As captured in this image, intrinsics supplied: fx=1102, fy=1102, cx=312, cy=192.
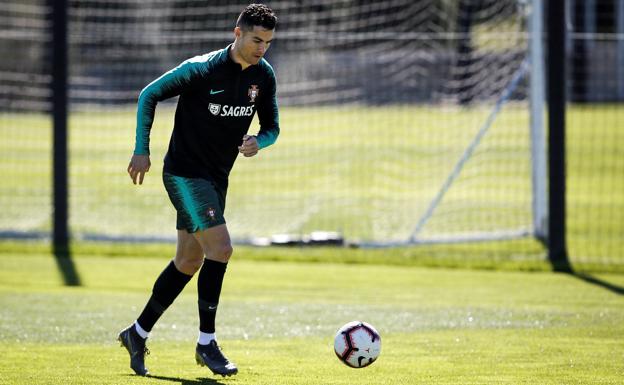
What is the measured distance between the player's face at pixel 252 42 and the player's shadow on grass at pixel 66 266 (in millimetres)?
5110

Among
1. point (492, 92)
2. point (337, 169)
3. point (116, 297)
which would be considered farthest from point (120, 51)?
point (116, 297)

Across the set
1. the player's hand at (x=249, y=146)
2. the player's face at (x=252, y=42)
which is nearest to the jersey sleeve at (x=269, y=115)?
the player's hand at (x=249, y=146)

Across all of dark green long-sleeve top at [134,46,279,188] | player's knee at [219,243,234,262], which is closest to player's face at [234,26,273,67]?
dark green long-sleeve top at [134,46,279,188]

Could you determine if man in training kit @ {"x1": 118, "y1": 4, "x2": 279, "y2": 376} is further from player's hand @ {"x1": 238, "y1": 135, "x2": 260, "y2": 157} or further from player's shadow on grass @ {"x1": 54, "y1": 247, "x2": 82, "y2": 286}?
player's shadow on grass @ {"x1": 54, "y1": 247, "x2": 82, "y2": 286}

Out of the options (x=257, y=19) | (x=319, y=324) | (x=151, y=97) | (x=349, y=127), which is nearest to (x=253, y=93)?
(x=257, y=19)

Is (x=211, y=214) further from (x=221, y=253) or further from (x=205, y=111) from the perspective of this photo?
(x=205, y=111)

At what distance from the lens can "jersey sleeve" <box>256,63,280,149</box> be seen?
291 inches

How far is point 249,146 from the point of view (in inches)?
276

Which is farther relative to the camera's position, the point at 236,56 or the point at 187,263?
the point at 187,263

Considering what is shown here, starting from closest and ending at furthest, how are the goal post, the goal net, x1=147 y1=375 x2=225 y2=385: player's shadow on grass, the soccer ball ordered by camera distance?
1. x1=147 y1=375 x2=225 y2=385: player's shadow on grass
2. the soccer ball
3. the goal post
4. the goal net

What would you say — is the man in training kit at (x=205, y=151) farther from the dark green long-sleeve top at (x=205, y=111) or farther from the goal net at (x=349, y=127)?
the goal net at (x=349, y=127)

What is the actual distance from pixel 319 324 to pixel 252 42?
295cm

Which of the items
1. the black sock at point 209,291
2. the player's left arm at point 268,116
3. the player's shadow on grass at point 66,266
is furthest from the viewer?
the player's shadow on grass at point 66,266

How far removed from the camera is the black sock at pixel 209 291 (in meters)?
7.04
